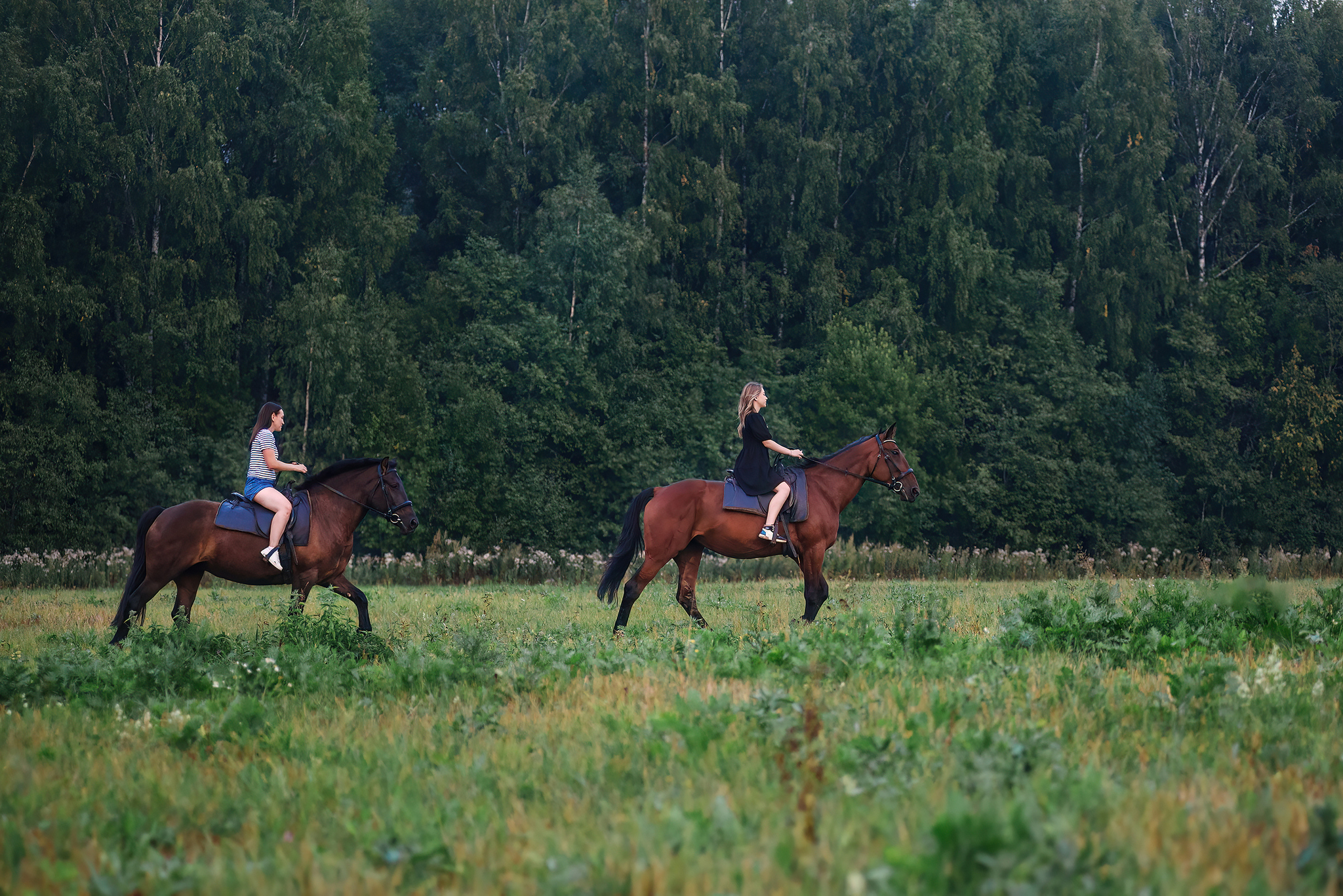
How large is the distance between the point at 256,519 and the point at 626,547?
3.90 metres

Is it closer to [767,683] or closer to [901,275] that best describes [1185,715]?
[767,683]

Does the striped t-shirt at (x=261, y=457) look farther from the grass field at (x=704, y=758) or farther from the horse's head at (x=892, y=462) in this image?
the horse's head at (x=892, y=462)

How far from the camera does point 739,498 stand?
12.5m

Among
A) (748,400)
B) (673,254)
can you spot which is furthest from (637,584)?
(673,254)

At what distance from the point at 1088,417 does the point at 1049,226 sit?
337 inches

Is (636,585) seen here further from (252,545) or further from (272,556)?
(252,545)

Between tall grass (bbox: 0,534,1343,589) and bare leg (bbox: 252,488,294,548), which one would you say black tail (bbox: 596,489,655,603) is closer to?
bare leg (bbox: 252,488,294,548)

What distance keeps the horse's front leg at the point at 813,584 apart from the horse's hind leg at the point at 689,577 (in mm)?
1191

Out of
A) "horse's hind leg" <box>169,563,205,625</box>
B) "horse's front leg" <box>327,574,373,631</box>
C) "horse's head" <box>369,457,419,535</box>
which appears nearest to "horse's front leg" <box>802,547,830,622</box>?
"horse's head" <box>369,457,419,535</box>

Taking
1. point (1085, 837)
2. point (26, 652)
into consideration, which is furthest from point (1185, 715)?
point (26, 652)

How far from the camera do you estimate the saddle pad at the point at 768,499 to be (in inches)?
492

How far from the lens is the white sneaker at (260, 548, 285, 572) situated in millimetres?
11195

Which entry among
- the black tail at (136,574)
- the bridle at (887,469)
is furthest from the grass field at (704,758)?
the bridle at (887,469)

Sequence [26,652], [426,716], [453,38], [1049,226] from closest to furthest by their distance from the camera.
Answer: [426,716] < [26,652] < [453,38] < [1049,226]
